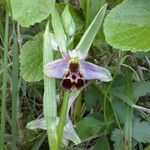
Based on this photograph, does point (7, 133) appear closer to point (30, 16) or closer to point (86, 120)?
point (86, 120)

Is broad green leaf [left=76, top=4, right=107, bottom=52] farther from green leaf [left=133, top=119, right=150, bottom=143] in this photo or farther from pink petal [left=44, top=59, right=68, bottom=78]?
green leaf [left=133, top=119, right=150, bottom=143]

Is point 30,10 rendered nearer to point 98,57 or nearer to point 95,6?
point 95,6

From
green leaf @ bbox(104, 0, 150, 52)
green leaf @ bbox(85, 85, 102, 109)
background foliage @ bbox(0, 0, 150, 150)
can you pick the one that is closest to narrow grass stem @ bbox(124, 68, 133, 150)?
background foliage @ bbox(0, 0, 150, 150)

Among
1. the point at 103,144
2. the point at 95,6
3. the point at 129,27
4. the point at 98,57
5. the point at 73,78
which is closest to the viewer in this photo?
the point at 129,27

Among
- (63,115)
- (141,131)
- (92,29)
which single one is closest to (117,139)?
(141,131)

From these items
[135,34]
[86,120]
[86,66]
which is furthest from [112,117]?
[135,34]

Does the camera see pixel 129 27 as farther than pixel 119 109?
No

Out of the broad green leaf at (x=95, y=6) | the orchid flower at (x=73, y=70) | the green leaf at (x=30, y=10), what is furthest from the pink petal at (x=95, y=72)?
the green leaf at (x=30, y=10)
